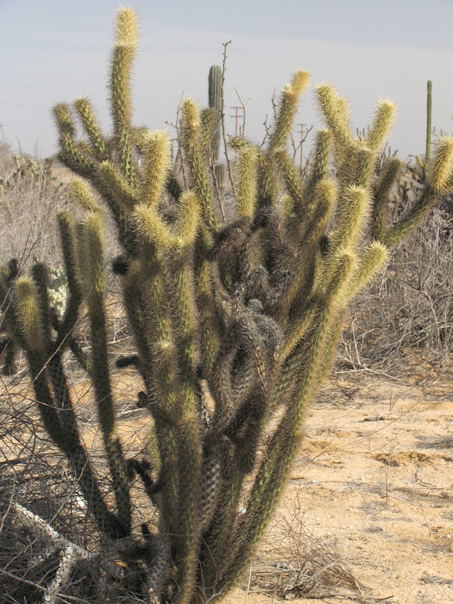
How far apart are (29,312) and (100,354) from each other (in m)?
0.33

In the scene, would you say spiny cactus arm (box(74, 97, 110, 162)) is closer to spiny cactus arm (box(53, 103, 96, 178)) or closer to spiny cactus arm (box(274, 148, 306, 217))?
spiny cactus arm (box(53, 103, 96, 178))

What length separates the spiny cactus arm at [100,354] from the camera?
2.55m

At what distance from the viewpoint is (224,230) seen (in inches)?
100

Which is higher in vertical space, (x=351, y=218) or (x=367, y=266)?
(x=351, y=218)

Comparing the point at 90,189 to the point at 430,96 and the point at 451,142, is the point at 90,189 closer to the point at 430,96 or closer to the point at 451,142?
the point at 451,142

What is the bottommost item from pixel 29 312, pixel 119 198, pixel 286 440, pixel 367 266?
pixel 286 440

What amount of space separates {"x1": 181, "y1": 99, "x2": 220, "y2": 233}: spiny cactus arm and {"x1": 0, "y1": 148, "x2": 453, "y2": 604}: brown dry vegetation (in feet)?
3.26

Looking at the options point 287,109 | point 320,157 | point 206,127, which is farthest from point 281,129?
point 206,127

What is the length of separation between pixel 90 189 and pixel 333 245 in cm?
101

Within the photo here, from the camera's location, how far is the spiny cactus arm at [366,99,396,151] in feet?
9.70

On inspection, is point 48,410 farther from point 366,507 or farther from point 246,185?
point 366,507

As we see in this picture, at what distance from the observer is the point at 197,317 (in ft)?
8.51

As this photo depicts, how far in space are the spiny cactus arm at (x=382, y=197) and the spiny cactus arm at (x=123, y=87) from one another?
3.40 feet

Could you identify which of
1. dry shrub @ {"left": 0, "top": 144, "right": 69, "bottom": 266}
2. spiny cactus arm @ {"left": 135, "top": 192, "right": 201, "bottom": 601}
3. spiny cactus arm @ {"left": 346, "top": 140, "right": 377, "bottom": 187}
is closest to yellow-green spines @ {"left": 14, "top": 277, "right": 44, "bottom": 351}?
spiny cactus arm @ {"left": 135, "top": 192, "right": 201, "bottom": 601}
